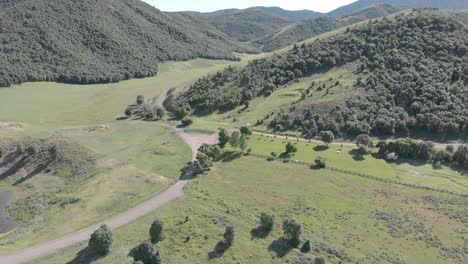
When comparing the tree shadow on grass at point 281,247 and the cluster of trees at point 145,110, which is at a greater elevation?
the cluster of trees at point 145,110

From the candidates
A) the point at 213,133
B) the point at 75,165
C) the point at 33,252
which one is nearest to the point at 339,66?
the point at 213,133

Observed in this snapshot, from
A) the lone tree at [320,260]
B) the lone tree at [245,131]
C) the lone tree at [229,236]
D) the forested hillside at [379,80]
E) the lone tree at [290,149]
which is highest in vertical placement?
the forested hillside at [379,80]

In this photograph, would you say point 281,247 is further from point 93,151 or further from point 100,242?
point 93,151

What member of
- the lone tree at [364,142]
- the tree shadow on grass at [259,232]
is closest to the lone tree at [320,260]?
the tree shadow on grass at [259,232]

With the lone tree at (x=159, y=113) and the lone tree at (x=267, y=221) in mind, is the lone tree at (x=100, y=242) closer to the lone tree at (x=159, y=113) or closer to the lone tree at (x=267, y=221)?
the lone tree at (x=267, y=221)

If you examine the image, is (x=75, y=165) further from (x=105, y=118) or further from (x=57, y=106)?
(x=57, y=106)

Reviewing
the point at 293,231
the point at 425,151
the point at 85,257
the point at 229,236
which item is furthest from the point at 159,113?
the point at 293,231
